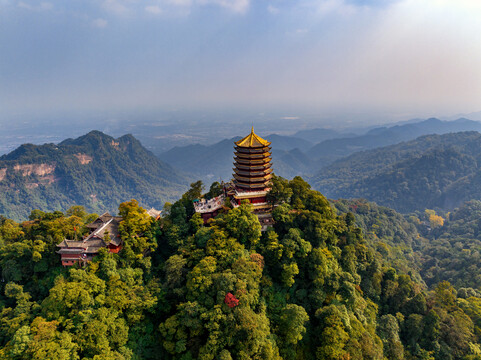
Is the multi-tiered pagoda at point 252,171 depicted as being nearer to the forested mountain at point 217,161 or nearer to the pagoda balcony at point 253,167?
the pagoda balcony at point 253,167

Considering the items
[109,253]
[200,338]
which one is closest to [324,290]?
[200,338]

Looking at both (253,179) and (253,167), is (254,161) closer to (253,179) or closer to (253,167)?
(253,167)

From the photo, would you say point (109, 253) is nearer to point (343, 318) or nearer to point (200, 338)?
point (200, 338)

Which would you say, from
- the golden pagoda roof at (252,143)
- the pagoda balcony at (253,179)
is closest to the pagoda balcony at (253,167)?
the pagoda balcony at (253,179)

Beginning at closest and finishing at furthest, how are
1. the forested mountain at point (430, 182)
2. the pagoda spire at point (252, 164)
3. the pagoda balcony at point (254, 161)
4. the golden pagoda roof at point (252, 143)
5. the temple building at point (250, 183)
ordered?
1. the temple building at point (250, 183)
2. the golden pagoda roof at point (252, 143)
3. the pagoda spire at point (252, 164)
4. the pagoda balcony at point (254, 161)
5. the forested mountain at point (430, 182)

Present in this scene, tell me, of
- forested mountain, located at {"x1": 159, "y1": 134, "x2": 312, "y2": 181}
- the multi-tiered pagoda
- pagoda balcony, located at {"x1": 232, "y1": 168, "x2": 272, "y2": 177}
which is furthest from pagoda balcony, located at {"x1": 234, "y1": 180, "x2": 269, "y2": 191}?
forested mountain, located at {"x1": 159, "y1": 134, "x2": 312, "y2": 181}

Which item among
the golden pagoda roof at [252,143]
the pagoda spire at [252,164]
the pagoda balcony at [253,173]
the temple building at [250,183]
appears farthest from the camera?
the pagoda balcony at [253,173]

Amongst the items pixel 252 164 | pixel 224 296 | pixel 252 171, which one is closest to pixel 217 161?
pixel 252 171
